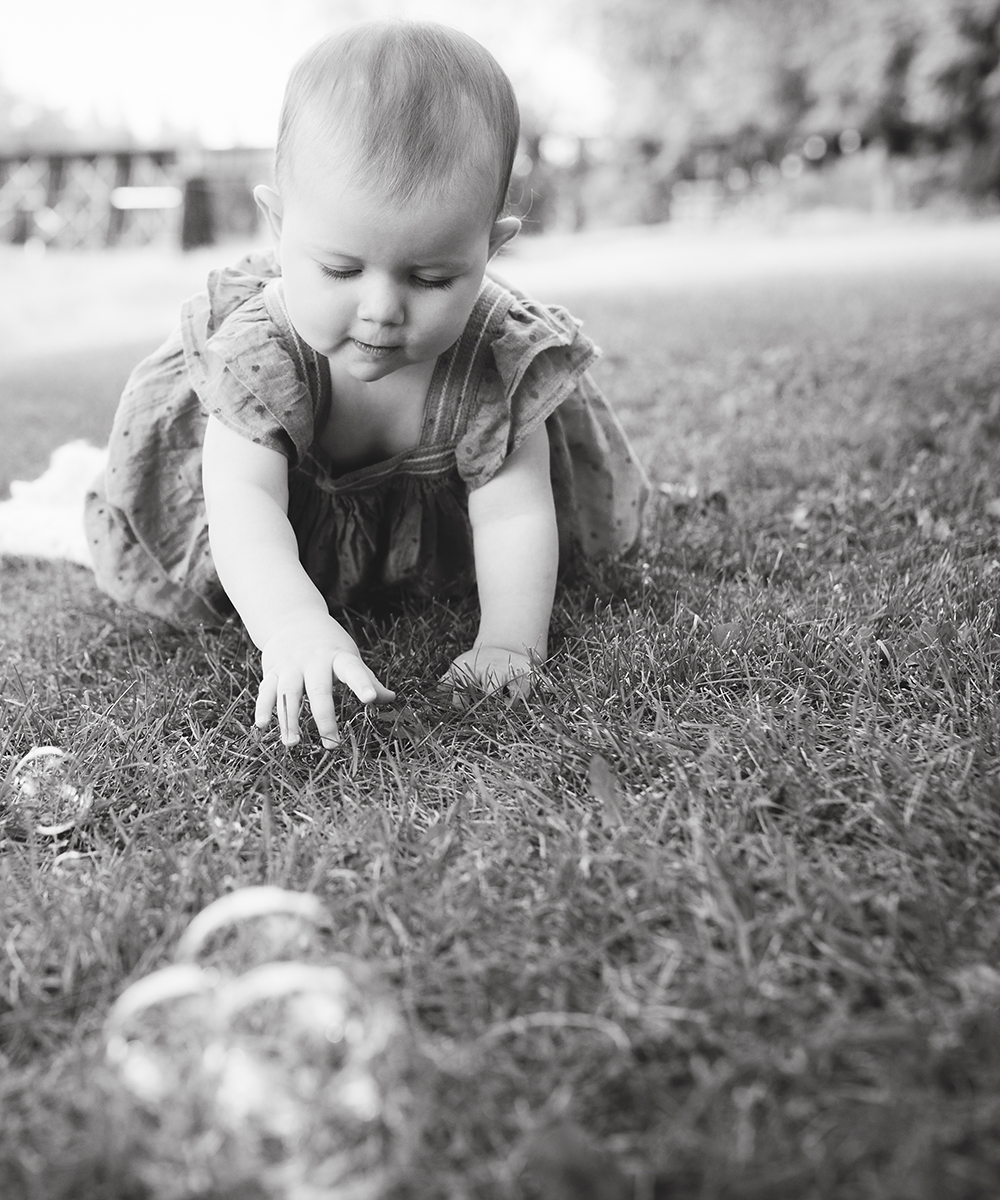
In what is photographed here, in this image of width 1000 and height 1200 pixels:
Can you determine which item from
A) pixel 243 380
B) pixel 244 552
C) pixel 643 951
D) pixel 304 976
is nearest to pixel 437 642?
pixel 244 552

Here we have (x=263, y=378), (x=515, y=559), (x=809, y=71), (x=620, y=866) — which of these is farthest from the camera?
(x=809, y=71)

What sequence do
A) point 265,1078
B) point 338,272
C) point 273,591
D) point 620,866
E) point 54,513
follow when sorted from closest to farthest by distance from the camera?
point 265,1078, point 620,866, point 338,272, point 273,591, point 54,513

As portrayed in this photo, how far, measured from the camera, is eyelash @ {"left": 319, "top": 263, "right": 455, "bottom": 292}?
174cm

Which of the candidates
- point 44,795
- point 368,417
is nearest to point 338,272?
point 368,417

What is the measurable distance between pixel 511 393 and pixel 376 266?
46cm

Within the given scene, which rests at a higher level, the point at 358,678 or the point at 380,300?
the point at 380,300

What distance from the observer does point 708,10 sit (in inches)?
927

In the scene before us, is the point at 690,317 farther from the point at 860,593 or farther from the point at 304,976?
the point at 304,976

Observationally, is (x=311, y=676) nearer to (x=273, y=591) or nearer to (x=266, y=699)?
(x=266, y=699)

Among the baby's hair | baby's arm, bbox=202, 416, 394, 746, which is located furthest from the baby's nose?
baby's arm, bbox=202, 416, 394, 746

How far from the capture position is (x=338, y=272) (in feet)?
5.73

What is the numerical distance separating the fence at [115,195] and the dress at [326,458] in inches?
465

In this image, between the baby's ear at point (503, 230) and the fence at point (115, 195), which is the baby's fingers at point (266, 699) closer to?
the baby's ear at point (503, 230)

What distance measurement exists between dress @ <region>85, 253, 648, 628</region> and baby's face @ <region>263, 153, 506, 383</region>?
21 cm
